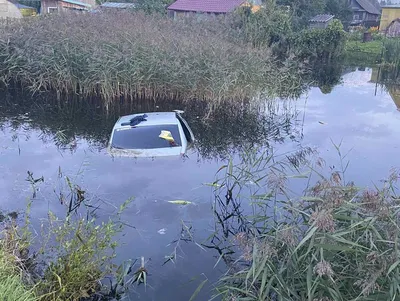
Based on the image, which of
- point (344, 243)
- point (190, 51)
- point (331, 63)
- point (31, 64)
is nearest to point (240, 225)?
point (344, 243)

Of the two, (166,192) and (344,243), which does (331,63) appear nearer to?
(166,192)

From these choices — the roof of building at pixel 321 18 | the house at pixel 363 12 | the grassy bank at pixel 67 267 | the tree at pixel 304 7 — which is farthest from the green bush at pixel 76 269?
the house at pixel 363 12

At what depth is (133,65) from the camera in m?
12.7

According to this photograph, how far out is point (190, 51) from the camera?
13.0 meters

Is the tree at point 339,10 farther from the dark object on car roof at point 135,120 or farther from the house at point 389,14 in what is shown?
the dark object on car roof at point 135,120

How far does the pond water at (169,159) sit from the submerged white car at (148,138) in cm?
35

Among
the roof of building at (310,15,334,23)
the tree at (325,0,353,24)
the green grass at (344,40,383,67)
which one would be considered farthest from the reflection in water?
the tree at (325,0,353,24)

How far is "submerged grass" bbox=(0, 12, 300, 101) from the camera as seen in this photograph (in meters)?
12.5

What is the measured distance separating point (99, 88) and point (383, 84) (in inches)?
497

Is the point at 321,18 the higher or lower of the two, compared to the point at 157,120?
higher

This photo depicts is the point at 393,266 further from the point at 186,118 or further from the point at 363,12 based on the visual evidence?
the point at 363,12

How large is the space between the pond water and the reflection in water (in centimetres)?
3

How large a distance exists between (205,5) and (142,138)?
2800 centimetres

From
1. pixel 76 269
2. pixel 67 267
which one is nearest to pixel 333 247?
pixel 76 269
